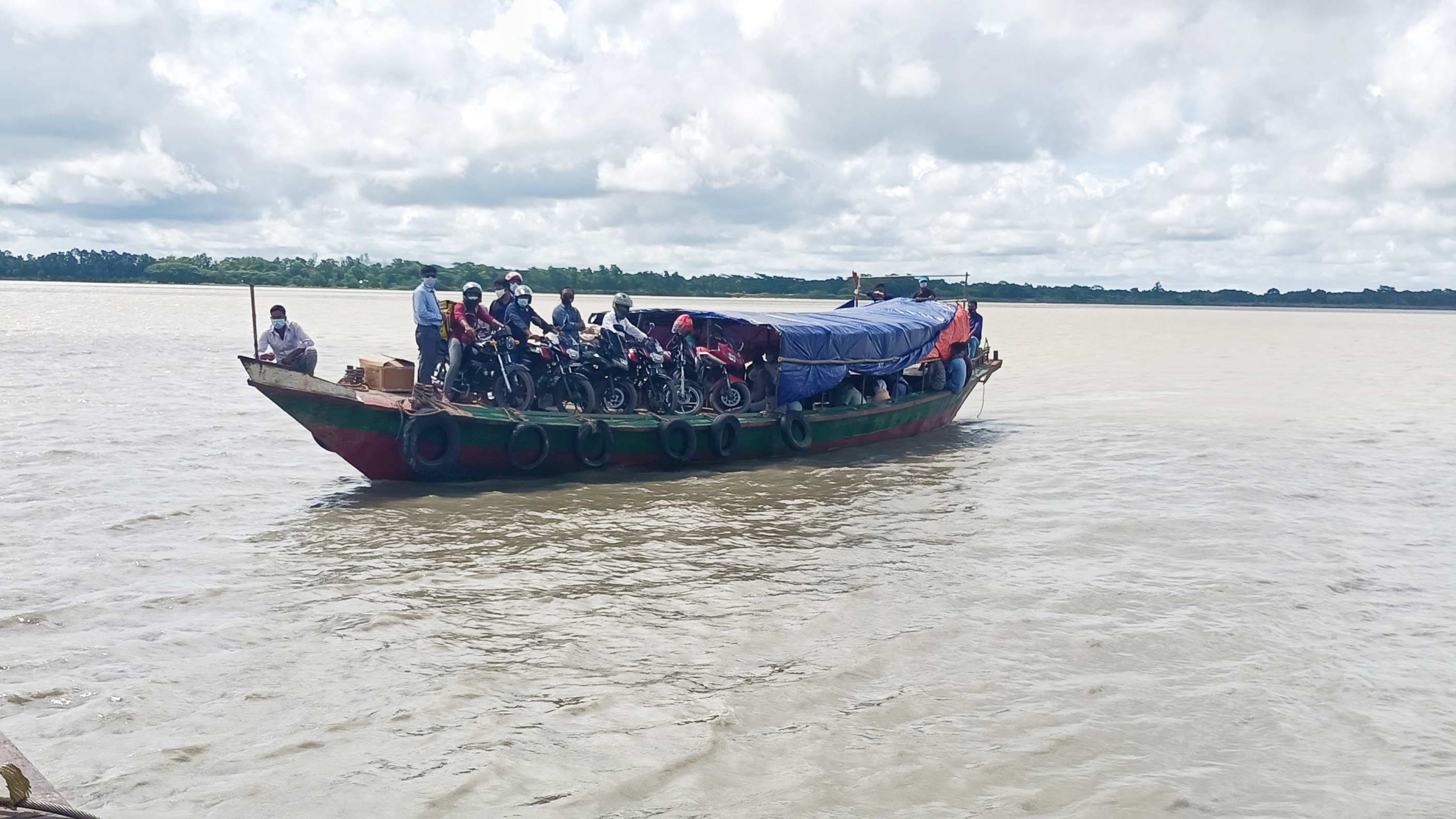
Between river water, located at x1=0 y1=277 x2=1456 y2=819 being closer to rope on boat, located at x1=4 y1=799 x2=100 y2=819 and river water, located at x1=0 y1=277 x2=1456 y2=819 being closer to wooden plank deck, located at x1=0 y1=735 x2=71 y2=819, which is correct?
wooden plank deck, located at x1=0 y1=735 x2=71 y2=819

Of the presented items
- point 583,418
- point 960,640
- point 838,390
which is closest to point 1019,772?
point 960,640

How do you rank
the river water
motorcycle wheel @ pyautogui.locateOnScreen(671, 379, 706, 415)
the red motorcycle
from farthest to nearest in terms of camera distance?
the red motorcycle, motorcycle wheel @ pyautogui.locateOnScreen(671, 379, 706, 415), the river water

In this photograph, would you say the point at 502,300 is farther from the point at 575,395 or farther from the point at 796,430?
the point at 796,430

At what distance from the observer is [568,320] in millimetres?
14469

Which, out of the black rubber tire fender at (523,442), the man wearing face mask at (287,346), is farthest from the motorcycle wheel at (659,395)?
the man wearing face mask at (287,346)

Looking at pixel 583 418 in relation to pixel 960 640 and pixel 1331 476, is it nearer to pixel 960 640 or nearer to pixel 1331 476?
pixel 960 640

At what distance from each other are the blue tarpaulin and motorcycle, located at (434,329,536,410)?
112 inches

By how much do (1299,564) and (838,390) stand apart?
7.92 m

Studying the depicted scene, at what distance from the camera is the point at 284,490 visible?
13.7 metres

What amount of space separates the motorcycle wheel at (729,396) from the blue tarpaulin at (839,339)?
517 millimetres

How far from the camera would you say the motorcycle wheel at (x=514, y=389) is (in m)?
14.0

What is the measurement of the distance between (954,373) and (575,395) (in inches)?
317

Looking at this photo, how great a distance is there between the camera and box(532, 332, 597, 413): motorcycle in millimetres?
14453

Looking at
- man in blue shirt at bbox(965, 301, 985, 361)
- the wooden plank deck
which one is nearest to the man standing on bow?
man in blue shirt at bbox(965, 301, 985, 361)
